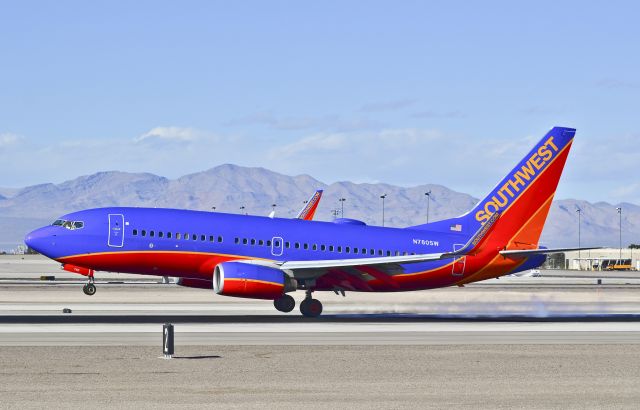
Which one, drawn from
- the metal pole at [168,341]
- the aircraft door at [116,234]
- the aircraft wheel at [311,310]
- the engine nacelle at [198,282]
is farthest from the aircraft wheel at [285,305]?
the metal pole at [168,341]

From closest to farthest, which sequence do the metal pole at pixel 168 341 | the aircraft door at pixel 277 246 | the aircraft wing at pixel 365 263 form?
the metal pole at pixel 168 341
the aircraft wing at pixel 365 263
the aircraft door at pixel 277 246

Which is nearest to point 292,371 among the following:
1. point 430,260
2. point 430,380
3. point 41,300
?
point 430,380

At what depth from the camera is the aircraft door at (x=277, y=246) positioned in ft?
171

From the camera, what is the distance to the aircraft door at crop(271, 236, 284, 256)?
52.0 m

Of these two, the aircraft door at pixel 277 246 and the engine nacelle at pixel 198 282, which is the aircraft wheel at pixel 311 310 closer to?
the aircraft door at pixel 277 246

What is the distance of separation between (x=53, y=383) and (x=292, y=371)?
6169 mm

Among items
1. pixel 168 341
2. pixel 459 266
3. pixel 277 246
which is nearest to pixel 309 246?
pixel 277 246

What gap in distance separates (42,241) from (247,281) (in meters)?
9.80

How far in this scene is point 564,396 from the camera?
2469cm

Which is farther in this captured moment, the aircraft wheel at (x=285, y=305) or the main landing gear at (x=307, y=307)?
the aircraft wheel at (x=285, y=305)

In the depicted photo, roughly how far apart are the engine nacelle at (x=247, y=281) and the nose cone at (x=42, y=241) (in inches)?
301

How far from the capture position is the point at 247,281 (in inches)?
1912

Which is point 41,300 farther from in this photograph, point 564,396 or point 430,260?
point 564,396

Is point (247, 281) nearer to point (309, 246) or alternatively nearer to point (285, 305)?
point (285, 305)
